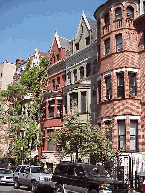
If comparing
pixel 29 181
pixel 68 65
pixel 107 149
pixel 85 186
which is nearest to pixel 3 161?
pixel 68 65

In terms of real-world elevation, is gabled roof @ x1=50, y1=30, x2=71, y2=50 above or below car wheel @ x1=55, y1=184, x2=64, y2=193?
above

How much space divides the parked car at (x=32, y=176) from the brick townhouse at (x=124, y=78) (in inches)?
235

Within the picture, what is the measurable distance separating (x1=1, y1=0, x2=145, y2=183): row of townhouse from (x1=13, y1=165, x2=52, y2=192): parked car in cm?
222

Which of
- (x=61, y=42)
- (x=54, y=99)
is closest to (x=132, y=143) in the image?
(x=54, y=99)

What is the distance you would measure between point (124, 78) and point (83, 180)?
11.1 metres

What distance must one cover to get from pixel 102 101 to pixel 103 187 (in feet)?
38.5

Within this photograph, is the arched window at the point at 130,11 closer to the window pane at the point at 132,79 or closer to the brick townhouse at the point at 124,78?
the brick townhouse at the point at 124,78

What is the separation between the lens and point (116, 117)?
22.4 m

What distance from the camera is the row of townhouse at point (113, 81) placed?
21.9 m

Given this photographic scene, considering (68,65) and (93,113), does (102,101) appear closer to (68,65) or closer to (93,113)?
(93,113)

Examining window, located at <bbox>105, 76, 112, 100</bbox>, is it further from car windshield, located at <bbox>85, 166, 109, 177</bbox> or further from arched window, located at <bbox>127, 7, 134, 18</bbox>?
car windshield, located at <bbox>85, 166, 109, 177</bbox>

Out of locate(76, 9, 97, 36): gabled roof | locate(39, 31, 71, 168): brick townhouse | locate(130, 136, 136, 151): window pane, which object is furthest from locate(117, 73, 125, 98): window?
locate(76, 9, 97, 36): gabled roof

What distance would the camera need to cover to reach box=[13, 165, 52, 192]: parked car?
18612 mm

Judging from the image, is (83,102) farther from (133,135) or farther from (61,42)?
(61,42)
